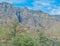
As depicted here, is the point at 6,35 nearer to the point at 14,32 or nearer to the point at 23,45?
the point at 14,32

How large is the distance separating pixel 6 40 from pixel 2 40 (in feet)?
7.14

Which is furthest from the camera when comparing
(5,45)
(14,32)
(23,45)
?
(5,45)

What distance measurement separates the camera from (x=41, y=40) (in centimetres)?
5647

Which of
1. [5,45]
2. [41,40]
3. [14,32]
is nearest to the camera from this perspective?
[14,32]

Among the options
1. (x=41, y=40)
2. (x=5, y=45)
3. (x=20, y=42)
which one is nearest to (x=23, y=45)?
(x=20, y=42)

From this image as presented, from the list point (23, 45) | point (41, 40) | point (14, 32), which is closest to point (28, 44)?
point (23, 45)

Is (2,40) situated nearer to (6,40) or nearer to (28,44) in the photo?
(6,40)

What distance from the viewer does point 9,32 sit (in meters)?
42.4

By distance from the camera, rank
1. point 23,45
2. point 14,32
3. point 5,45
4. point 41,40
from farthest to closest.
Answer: point 41,40, point 5,45, point 14,32, point 23,45

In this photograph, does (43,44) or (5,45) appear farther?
(43,44)

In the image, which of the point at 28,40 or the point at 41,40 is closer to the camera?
the point at 28,40

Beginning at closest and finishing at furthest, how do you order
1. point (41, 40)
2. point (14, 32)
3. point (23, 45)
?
point (23, 45), point (14, 32), point (41, 40)

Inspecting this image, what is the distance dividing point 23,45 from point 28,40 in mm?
1160

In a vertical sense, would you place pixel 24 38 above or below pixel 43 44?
above
